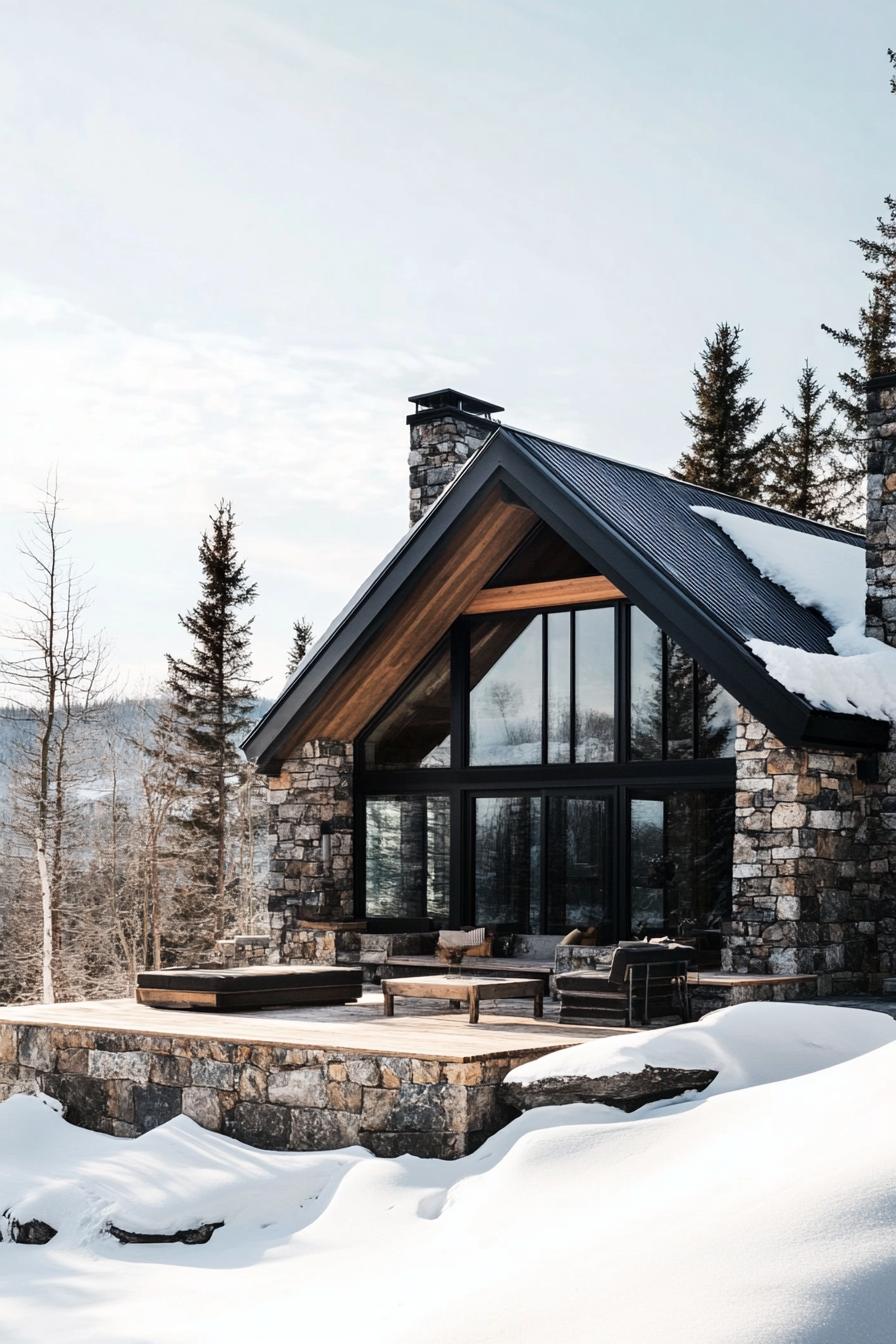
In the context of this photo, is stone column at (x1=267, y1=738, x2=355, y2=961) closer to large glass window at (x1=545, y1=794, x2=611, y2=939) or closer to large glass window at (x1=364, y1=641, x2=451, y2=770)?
large glass window at (x1=364, y1=641, x2=451, y2=770)

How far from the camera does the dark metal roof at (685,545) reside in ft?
38.0

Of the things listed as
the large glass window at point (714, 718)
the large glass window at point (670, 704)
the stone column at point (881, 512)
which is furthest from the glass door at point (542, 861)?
the stone column at point (881, 512)

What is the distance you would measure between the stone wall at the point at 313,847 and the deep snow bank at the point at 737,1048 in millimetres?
6206

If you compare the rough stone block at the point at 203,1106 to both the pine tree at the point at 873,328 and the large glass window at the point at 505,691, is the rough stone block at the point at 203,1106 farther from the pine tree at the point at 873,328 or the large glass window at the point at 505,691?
the pine tree at the point at 873,328

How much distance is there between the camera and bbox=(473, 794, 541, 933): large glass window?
1328 cm

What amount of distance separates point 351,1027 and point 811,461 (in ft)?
77.0

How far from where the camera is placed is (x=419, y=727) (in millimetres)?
14320

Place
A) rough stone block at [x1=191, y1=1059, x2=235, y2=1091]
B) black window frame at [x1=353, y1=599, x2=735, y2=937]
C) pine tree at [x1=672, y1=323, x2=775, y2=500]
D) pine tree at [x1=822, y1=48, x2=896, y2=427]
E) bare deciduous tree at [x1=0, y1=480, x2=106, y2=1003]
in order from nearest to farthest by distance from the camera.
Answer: rough stone block at [x1=191, y1=1059, x2=235, y2=1091] < black window frame at [x1=353, y1=599, x2=735, y2=937] < bare deciduous tree at [x1=0, y1=480, x2=106, y2=1003] < pine tree at [x1=822, y1=48, x2=896, y2=427] < pine tree at [x1=672, y1=323, x2=775, y2=500]

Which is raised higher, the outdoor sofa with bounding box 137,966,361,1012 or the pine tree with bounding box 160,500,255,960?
the pine tree with bounding box 160,500,255,960

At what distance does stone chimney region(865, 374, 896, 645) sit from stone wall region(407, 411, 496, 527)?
16.3 ft

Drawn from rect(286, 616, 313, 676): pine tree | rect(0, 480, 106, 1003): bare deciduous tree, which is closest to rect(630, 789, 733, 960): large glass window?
rect(0, 480, 106, 1003): bare deciduous tree

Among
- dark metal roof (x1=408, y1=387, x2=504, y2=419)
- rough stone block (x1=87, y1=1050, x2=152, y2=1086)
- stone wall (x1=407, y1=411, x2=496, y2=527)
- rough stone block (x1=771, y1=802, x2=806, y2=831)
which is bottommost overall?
rough stone block (x1=87, y1=1050, x2=152, y2=1086)

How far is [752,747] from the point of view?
10.9 meters

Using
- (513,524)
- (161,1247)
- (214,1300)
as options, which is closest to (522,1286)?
(214,1300)
